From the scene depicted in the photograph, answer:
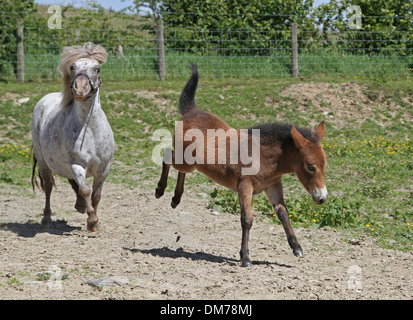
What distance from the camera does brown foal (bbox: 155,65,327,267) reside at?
18.9 ft

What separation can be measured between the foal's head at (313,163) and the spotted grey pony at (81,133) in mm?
2441

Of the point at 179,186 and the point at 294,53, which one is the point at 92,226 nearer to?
the point at 179,186

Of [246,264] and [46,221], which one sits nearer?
[246,264]

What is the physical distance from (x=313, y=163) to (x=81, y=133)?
9.24 ft

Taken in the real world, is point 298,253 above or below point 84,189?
below

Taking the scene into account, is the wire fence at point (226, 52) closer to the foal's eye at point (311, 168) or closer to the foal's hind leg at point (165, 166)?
the foal's hind leg at point (165, 166)

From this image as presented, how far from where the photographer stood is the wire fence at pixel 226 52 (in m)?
15.8

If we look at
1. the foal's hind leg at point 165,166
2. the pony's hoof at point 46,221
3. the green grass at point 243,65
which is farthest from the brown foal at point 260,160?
the green grass at point 243,65

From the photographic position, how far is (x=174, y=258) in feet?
19.7

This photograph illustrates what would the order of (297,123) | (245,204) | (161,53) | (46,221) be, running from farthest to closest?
(161,53)
(297,123)
(46,221)
(245,204)

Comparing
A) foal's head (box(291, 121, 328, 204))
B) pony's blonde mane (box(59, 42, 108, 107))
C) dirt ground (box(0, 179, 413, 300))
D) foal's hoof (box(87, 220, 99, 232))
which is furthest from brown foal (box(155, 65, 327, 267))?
pony's blonde mane (box(59, 42, 108, 107))

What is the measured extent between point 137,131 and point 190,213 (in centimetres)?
499

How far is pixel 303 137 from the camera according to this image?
19.2 ft

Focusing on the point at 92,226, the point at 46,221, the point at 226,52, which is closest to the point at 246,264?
the point at 92,226
